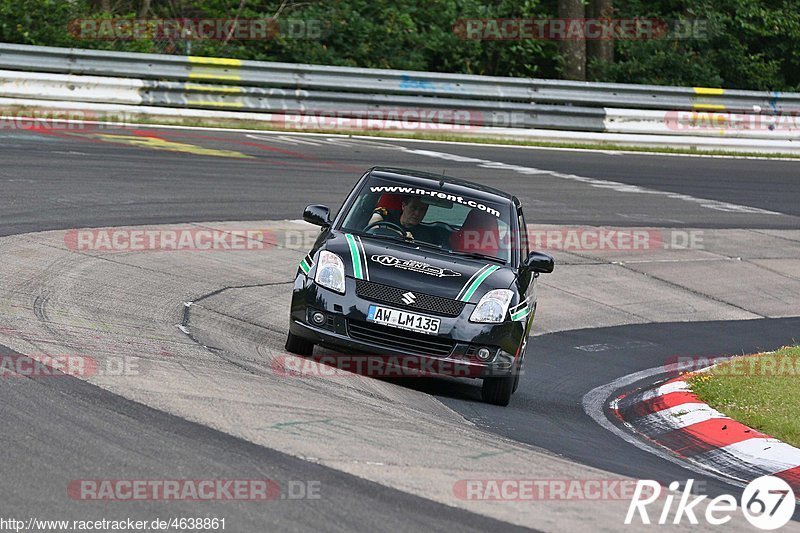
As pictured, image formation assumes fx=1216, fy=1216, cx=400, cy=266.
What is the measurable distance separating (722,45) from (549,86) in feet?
26.3

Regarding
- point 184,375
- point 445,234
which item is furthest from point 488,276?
point 184,375

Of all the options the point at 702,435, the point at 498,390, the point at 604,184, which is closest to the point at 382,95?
the point at 604,184

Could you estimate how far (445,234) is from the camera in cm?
955

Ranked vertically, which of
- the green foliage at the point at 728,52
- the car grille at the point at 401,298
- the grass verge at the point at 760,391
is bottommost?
the grass verge at the point at 760,391

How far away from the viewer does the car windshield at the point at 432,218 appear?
9484 mm

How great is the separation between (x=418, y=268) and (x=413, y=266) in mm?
42

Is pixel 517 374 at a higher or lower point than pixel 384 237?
lower

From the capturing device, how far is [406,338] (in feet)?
27.6

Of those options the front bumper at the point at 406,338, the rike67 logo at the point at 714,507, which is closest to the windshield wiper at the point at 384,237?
the front bumper at the point at 406,338

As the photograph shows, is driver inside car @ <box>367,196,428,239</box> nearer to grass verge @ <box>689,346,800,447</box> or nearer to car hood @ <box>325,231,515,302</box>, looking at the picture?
car hood @ <box>325,231,515,302</box>

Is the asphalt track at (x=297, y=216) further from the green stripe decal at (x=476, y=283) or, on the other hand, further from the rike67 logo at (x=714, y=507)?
the green stripe decal at (x=476, y=283)

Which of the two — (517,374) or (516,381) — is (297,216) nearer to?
(516,381)

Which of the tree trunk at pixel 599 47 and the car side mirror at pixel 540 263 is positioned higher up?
the tree trunk at pixel 599 47

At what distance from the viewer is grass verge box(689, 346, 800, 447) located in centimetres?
820
